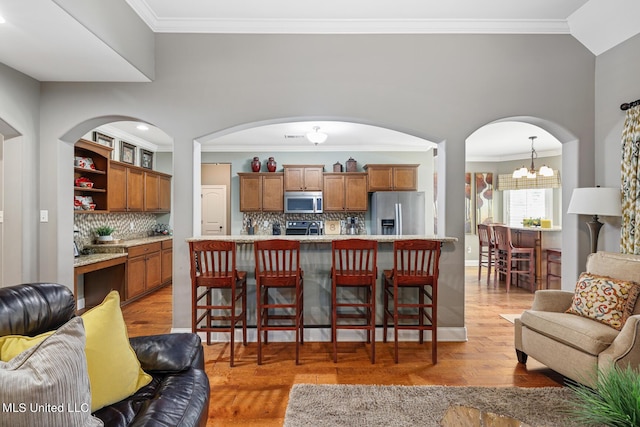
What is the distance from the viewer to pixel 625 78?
3037 millimetres

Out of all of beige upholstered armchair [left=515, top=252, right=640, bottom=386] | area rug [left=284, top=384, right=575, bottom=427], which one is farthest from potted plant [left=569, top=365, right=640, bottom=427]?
area rug [left=284, top=384, right=575, bottom=427]

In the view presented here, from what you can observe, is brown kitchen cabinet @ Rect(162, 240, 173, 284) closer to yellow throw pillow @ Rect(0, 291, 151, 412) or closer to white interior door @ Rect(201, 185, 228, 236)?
white interior door @ Rect(201, 185, 228, 236)

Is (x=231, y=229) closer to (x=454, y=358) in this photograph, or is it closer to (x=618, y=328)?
(x=454, y=358)

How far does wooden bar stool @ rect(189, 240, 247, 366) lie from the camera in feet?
9.29

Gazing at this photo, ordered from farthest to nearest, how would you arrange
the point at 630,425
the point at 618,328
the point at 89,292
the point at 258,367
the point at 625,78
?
the point at 89,292 → the point at 625,78 → the point at 258,367 → the point at 618,328 → the point at 630,425

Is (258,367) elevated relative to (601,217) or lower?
lower

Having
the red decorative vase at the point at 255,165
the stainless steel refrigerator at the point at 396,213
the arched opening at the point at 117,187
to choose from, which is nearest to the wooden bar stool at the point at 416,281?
the arched opening at the point at 117,187

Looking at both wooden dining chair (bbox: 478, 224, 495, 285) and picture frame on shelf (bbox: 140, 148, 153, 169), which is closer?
wooden dining chair (bbox: 478, 224, 495, 285)

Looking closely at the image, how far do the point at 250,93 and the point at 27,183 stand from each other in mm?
2183

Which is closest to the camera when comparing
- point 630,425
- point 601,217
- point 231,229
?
point 630,425

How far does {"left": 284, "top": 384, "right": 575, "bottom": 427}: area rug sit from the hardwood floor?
0.39ft

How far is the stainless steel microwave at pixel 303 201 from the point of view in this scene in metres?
6.61

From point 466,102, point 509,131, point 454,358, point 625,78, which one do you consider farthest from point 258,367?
point 509,131

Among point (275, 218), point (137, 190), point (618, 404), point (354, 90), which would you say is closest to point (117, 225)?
point (137, 190)
